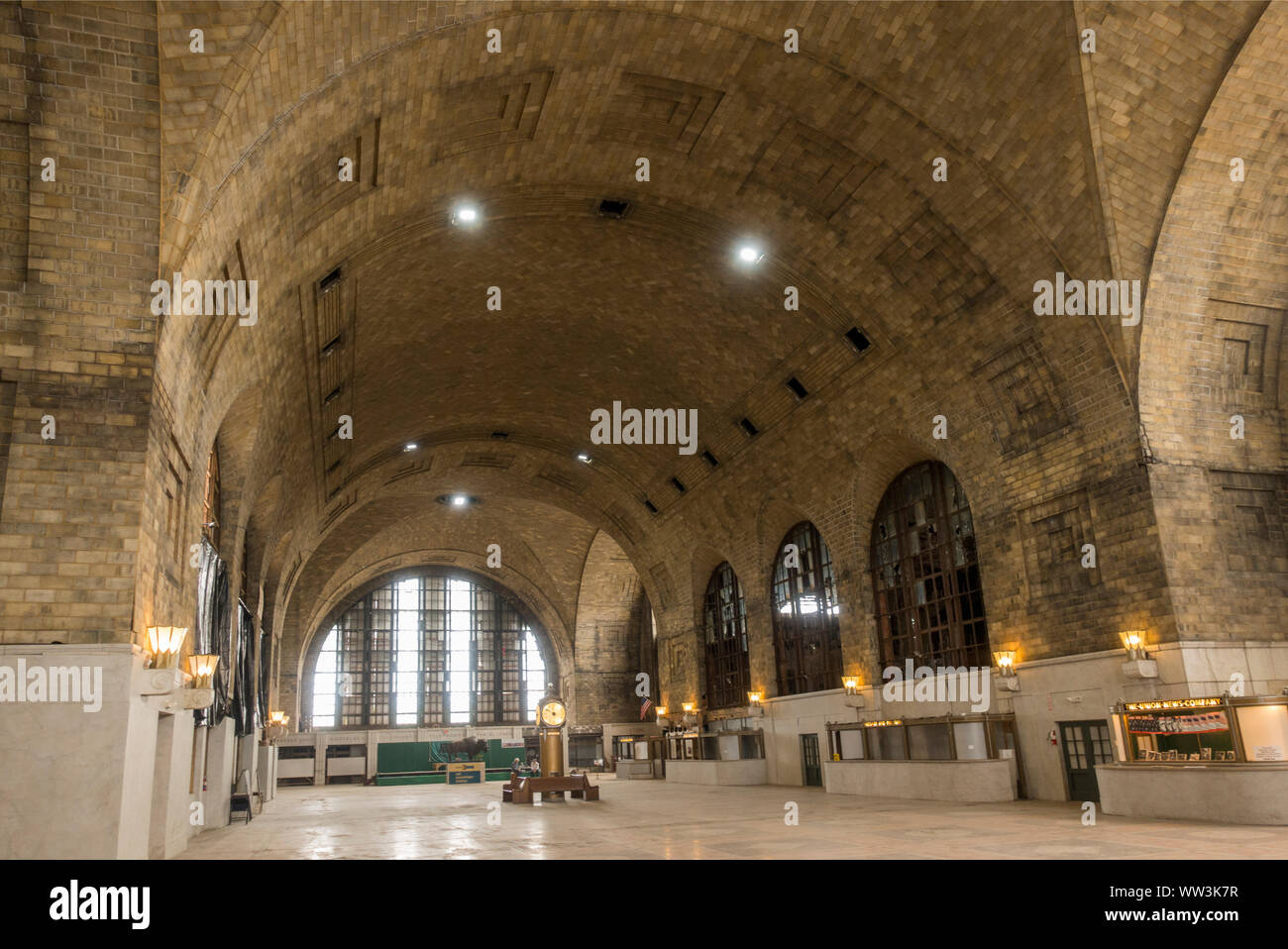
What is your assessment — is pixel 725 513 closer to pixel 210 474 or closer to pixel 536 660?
pixel 210 474

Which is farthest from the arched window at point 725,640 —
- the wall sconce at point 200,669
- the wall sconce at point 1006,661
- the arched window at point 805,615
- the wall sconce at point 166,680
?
the wall sconce at point 166,680

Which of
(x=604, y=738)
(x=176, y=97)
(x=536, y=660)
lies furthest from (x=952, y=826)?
(x=536, y=660)

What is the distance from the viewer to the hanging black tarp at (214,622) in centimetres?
1254

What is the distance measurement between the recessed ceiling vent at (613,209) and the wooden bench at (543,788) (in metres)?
10.6

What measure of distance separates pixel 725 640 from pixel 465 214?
15678 mm

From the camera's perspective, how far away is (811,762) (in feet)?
72.0

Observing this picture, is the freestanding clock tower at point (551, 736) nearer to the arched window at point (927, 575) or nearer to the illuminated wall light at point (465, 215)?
the arched window at point (927, 575)

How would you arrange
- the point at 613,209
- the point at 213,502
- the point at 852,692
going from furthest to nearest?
the point at 852,692
the point at 613,209
the point at 213,502

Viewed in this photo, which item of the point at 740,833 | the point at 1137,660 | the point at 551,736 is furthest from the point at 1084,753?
the point at 551,736

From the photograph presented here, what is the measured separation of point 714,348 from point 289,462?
8.76m

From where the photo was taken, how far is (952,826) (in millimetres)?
11086

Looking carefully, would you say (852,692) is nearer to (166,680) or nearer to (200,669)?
(200,669)

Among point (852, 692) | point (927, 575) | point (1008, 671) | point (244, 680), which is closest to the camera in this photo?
point (1008, 671)

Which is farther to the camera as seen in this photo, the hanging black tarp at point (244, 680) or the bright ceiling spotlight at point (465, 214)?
the hanging black tarp at point (244, 680)
